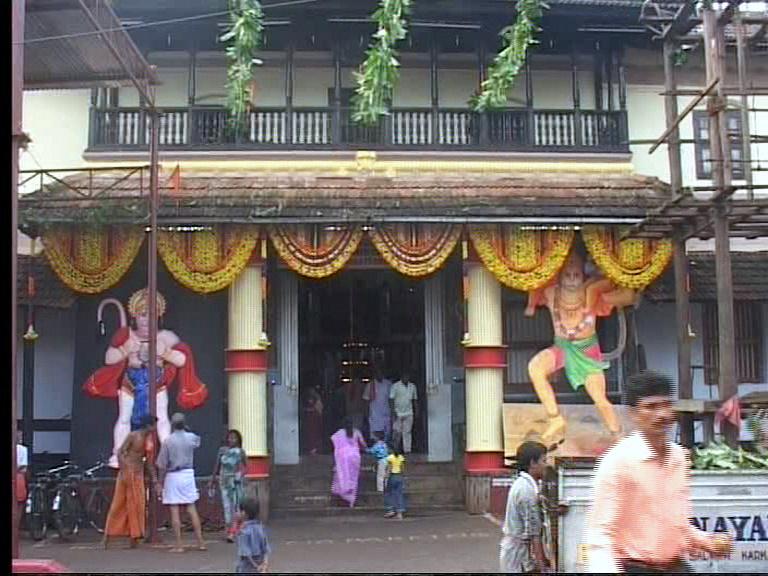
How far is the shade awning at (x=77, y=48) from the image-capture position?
11.5 m

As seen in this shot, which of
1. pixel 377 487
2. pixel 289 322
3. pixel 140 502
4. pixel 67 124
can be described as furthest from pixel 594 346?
pixel 67 124

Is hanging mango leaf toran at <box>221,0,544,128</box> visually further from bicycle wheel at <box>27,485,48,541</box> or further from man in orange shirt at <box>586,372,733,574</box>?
man in orange shirt at <box>586,372,733,574</box>

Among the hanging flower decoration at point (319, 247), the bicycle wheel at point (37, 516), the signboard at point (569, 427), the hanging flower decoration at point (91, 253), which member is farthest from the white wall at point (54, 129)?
the signboard at point (569, 427)

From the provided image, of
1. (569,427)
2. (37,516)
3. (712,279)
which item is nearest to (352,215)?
(569,427)

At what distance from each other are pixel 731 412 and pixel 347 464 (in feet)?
20.7

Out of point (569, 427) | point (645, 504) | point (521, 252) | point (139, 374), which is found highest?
point (521, 252)

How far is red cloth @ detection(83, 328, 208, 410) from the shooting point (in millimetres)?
15617

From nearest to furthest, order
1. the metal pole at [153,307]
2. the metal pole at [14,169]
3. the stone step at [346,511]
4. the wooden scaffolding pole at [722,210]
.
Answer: the metal pole at [14,169] → the wooden scaffolding pole at [722,210] → the metal pole at [153,307] → the stone step at [346,511]

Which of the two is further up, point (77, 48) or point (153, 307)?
point (77, 48)

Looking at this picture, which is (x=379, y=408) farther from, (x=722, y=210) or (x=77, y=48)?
(x=77, y=48)

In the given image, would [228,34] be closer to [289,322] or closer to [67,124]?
[67,124]

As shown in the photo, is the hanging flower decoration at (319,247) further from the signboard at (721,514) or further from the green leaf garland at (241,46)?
the signboard at (721,514)

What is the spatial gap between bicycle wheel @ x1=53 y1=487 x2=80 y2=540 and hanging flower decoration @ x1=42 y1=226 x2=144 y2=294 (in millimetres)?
3033

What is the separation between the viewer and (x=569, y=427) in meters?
16.0
